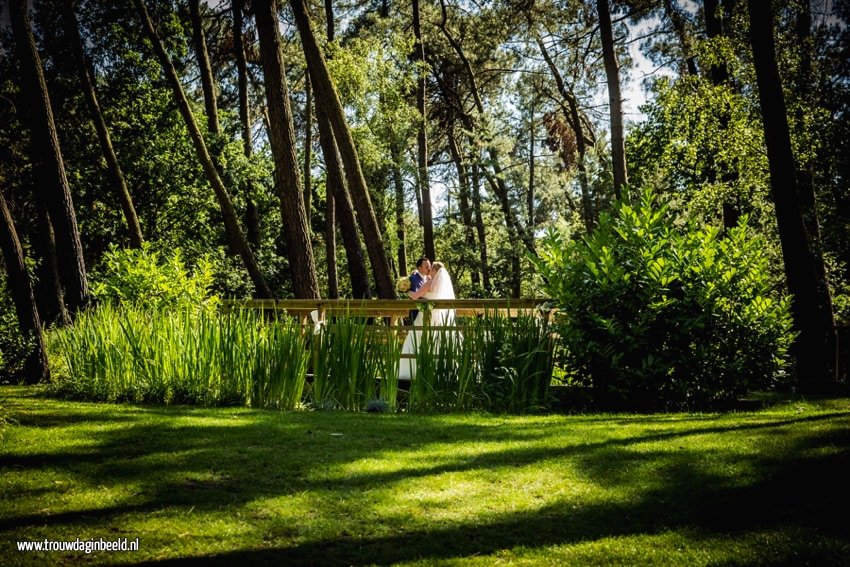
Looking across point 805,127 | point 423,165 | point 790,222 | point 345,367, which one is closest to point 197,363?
point 345,367

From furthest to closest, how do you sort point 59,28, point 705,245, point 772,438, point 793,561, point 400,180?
1. point 400,180
2. point 59,28
3. point 705,245
4. point 772,438
5. point 793,561

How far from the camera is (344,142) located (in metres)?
12.2

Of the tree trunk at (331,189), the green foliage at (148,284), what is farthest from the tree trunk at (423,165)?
the green foliage at (148,284)

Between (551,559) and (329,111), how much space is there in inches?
409

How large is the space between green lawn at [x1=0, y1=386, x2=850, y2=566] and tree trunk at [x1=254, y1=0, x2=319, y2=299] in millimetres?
6798

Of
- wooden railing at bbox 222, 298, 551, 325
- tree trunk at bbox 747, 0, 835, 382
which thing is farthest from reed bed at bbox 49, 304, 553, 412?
tree trunk at bbox 747, 0, 835, 382

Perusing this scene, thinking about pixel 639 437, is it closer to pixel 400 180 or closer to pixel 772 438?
pixel 772 438

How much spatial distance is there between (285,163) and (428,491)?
31.2 feet

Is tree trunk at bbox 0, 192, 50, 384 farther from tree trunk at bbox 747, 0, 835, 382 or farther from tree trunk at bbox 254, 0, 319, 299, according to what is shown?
tree trunk at bbox 747, 0, 835, 382

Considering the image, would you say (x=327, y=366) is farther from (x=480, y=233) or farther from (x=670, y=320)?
(x=480, y=233)

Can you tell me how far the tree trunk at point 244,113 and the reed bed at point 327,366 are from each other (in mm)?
14893

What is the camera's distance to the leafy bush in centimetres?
710

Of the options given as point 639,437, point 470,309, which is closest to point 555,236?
point 470,309

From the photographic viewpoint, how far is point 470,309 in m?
8.82
